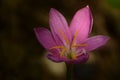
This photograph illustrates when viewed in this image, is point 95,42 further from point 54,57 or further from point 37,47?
point 37,47

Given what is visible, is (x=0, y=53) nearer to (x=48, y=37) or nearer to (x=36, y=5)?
(x=36, y=5)

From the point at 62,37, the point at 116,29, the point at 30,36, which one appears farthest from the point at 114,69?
the point at 62,37

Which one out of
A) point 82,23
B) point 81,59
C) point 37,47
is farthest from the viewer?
point 37,47

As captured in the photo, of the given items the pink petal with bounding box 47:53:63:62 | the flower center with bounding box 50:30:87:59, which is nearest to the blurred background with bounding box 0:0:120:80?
the flower center with bounding box 50:30:87:59

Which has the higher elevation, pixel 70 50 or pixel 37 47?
pixel 70 50

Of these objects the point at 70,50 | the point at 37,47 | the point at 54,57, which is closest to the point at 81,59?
the point at 54,57

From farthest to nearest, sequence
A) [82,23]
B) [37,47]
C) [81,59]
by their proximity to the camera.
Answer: [37,47], [82,23], [81,59]

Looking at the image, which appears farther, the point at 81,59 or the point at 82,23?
the point at 82,23
